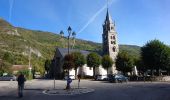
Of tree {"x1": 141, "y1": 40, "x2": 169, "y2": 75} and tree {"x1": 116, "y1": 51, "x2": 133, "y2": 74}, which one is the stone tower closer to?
tree {"x1": 116, "y1": 51, "x2": 133, "y2": 74}

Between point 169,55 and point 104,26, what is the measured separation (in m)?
54.3

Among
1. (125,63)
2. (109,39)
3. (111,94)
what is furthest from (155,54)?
(109,39)

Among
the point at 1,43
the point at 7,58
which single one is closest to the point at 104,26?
the point at 7,58

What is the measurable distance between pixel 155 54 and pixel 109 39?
4870 centimetres

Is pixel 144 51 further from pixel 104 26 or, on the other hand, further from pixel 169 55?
pixel 104 26

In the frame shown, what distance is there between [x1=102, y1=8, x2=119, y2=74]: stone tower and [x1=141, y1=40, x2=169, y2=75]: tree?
44175mm

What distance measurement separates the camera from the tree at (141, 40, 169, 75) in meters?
63.9

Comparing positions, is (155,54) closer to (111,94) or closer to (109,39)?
(111,94)

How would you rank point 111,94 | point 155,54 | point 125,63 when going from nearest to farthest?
1. point 111,94
2. point 155,54
3. point 125,63

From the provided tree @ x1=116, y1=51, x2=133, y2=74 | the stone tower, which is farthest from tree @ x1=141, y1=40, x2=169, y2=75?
the stone tower

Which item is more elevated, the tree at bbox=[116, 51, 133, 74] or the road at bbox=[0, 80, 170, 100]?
the tree at bbox=[116, 51, 133, 74]

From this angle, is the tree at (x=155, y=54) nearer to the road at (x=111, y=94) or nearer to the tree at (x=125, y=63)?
the tree at (x=125, y=63)

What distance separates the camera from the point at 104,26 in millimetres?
116250

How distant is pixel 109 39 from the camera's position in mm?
111875
